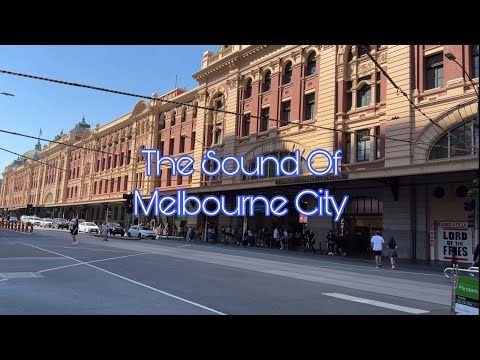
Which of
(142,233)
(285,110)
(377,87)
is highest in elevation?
(285,110)

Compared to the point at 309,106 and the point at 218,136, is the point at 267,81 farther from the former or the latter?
the point at 218,136

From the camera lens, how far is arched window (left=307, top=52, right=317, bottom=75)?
3284cm

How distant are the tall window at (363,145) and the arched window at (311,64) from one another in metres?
7.62

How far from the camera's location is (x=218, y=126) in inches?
1690

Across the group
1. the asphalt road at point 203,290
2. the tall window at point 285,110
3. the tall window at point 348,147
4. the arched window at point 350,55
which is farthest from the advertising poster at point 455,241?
the tall window at point 285,110

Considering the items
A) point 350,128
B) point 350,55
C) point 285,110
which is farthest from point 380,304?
point 285,110

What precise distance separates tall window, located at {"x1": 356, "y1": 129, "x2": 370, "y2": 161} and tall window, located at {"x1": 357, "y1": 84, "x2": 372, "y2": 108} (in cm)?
202

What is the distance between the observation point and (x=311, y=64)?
3325 centimetres

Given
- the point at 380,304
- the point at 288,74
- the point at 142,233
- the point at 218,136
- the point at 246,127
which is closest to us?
the point at 380,304

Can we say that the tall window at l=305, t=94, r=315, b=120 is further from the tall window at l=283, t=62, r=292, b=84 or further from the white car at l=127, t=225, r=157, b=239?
the white car at l=127, t=225, r=157, b=239

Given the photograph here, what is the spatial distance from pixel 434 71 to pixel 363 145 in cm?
624

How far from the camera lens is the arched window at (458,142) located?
2172cm
